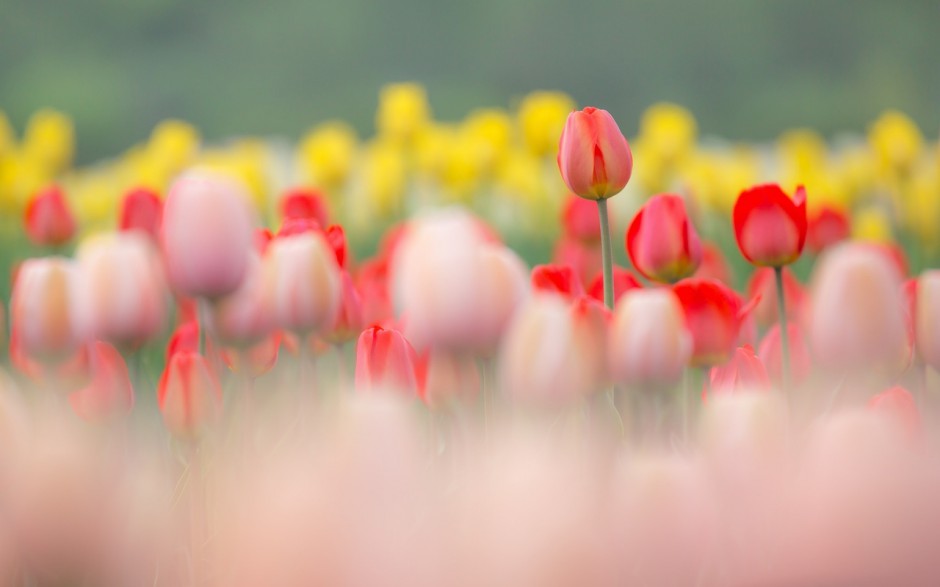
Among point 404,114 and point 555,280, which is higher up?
point 404,114

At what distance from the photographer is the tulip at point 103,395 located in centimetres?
48

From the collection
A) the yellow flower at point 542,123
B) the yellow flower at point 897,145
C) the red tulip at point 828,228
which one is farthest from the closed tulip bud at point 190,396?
the yellow flower at point 897,145

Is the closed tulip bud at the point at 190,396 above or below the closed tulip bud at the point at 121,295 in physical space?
below

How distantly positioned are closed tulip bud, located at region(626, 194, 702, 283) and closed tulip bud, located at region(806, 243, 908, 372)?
174mm

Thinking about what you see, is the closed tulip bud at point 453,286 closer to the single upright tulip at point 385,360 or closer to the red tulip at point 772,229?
the single upright tulip at point 385,360

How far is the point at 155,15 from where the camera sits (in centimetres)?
354

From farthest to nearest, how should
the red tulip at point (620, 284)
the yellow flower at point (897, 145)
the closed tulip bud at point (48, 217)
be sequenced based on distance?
1. the yellow flower at point (897, 145)
2. the closed tulip bud at point (48, 217)
3. the red tulip at point (620, 284)

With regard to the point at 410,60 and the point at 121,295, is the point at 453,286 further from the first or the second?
the point at 410,60

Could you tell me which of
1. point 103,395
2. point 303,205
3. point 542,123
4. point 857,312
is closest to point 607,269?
point 857,312

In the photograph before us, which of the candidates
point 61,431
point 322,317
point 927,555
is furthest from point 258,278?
point 927,555

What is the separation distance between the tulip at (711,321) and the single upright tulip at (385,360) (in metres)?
0.11

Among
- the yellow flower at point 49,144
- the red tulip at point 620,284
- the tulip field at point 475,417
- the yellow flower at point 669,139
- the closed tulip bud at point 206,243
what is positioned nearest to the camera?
the tulip field at point 475,417

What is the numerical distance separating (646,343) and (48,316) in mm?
206

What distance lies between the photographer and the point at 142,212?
27.8 inches
